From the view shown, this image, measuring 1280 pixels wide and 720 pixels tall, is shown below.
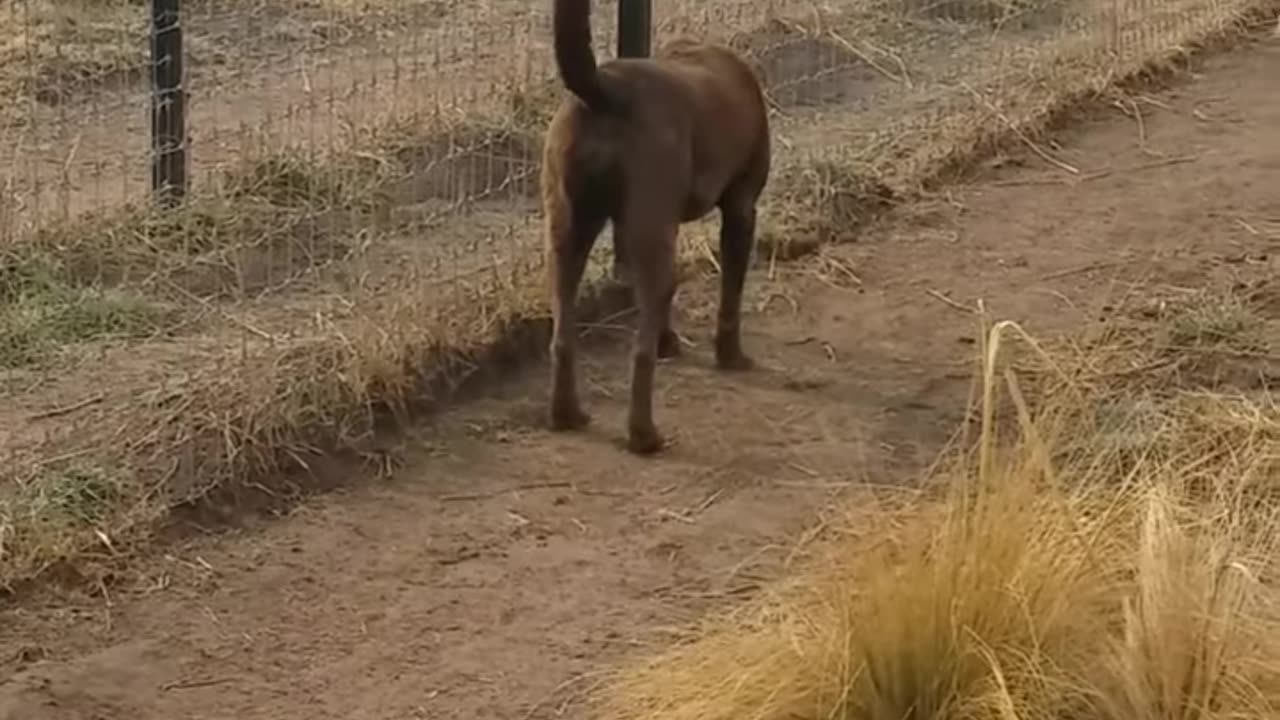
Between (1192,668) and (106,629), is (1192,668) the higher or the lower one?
the higher one

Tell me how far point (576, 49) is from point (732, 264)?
1.21 meters

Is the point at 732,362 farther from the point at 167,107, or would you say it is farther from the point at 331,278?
the point at 167,107

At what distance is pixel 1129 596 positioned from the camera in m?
4.06

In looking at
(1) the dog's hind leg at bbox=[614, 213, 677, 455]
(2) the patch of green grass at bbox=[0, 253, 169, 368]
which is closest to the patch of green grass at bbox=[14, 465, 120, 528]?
(2) the patch of green grass at bbox=[0, 253, 169, 368]

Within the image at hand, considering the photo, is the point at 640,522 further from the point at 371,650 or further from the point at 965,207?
the point at 965,207

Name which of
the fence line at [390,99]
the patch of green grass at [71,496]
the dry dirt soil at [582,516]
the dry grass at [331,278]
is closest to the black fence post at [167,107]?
the fence line at [390,99]

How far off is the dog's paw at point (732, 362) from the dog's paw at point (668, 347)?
15cm

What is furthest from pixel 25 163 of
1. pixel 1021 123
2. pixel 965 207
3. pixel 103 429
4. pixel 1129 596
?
pixel 1129 596

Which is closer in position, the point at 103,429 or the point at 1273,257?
the point at 103,429

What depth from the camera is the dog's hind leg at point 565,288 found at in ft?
20.3

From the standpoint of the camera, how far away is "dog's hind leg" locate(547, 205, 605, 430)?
20.3 feet

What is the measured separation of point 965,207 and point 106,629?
15.8ft

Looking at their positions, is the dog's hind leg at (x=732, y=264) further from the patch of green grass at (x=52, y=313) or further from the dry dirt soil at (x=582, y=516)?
the patch of green grass at (x=52, y=313)

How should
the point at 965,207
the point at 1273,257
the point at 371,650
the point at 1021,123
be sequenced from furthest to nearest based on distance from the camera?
1. the point at 1021,123
2. the point at 965,207
3. the point at 1273,257
4. the point at 371,650
